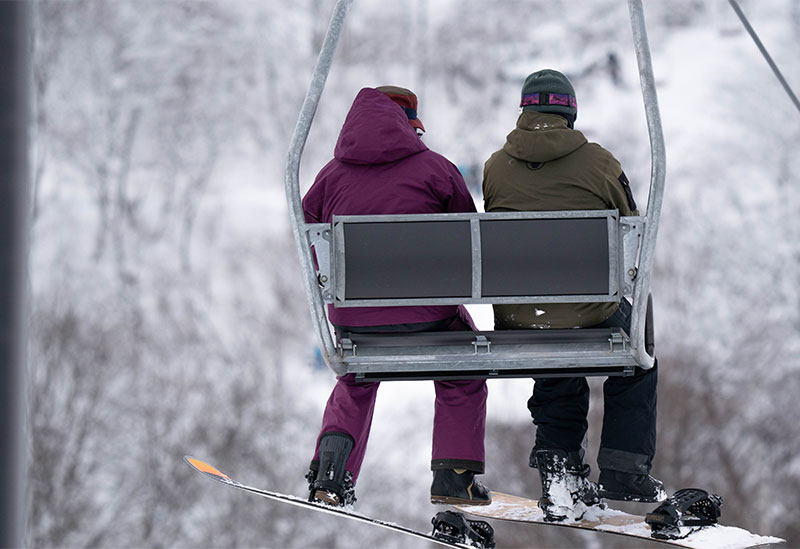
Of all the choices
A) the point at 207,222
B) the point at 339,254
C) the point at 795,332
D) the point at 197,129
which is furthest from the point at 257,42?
the point at 339,254

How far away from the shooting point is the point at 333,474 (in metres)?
3.88

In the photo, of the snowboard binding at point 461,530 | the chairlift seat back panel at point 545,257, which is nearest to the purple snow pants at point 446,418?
the snowboard binding at point 461,530

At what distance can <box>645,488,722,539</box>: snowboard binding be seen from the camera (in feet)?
13.3

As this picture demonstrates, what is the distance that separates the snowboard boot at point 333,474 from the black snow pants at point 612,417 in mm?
566

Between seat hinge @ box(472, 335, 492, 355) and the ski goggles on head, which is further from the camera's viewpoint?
the ski goggles on head

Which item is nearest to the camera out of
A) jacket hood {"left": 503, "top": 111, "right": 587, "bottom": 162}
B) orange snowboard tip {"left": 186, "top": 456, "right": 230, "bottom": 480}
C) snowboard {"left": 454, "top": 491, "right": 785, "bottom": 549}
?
jacket hood {"left": 503, "top": 111, "right": 587, "bottom": 162}

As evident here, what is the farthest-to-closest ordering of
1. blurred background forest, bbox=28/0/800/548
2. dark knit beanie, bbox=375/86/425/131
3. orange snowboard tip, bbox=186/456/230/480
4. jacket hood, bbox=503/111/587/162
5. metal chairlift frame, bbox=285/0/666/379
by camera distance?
blurred background forest, bbox=28/0/800/548 → orange snowboard tip, bbox=186/456/230/480 → dark knit beanie, bbox=375/86/425/131 → jacket hood, bbox=503/111/587/162 → metal chairlift frame, bbox=285/0/666/379

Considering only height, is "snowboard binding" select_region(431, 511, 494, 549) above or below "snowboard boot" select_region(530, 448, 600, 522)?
below

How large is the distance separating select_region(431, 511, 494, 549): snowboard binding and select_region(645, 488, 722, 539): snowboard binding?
0.48m

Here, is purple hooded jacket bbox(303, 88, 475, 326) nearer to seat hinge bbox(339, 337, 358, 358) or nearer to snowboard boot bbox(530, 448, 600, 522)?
seat hinge bbox(339, 337, 358, 358)

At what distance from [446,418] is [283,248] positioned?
24142 mm

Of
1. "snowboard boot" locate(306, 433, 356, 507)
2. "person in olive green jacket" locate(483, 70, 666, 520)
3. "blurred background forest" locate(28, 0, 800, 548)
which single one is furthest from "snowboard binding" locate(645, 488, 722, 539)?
"blurred background forest" locate(28, 0, 800, 548)

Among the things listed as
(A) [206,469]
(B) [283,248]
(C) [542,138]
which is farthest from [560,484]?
(B) [283,248]

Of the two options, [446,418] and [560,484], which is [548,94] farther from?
[560,484]
